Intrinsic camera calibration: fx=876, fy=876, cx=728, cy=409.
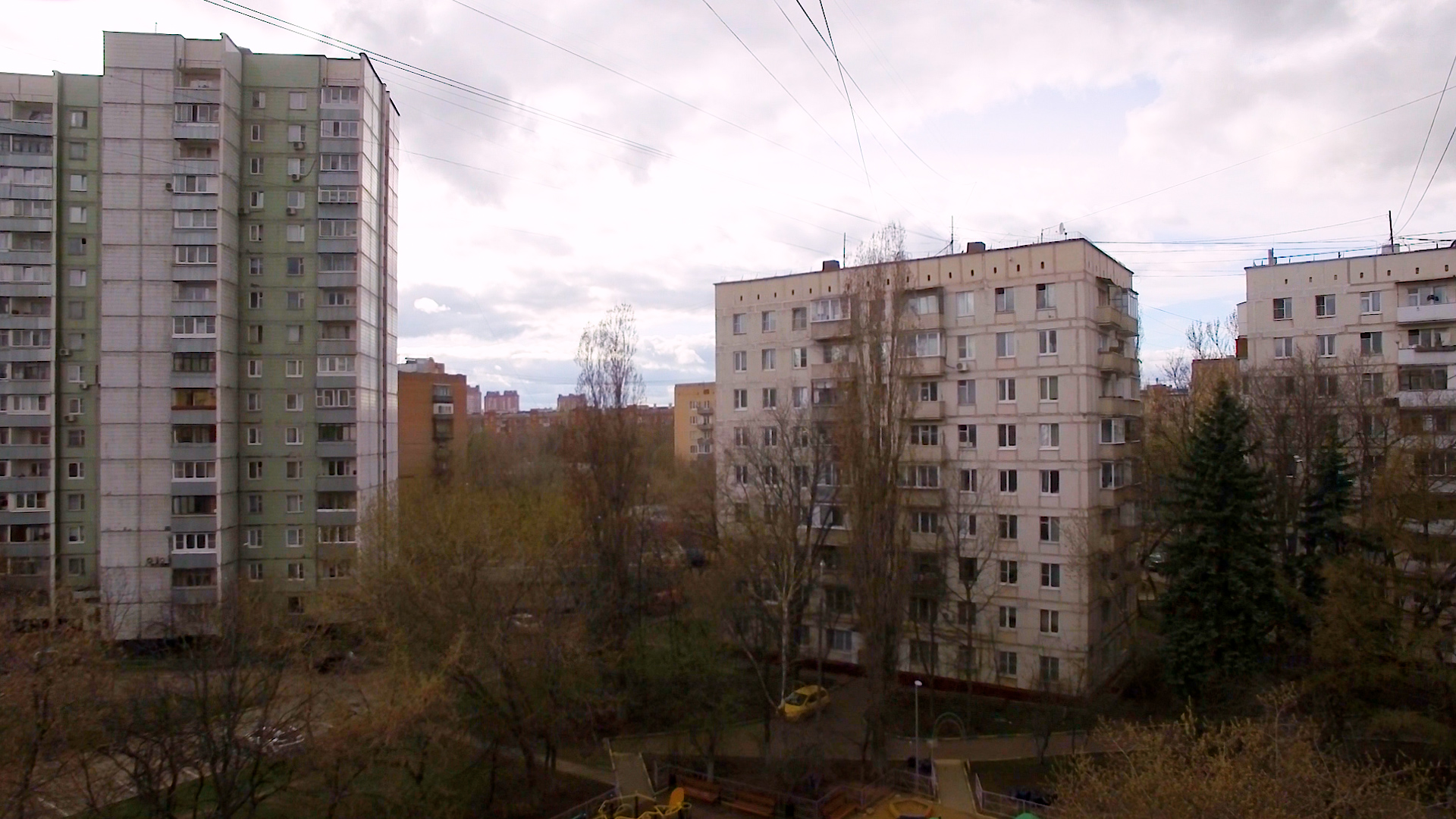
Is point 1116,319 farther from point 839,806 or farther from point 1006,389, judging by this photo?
point 839,806

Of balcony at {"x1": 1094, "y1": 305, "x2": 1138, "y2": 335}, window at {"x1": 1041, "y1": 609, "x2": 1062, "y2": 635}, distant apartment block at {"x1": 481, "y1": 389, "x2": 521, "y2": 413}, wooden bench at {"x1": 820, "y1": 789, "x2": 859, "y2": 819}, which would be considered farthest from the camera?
distant apartment block at {"x1": 481, "y1": 389, "x2": 521, "y2": 413}

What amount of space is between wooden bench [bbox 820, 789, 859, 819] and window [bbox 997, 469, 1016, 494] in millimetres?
10998

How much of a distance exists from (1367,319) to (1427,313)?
1663 millimetres

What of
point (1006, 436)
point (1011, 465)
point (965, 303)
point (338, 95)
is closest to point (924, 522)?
point (1011, 465)

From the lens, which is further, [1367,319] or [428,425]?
[428,425]

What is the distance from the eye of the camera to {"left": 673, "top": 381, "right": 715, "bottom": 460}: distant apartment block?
70562 mm

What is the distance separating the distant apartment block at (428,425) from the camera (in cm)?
5247

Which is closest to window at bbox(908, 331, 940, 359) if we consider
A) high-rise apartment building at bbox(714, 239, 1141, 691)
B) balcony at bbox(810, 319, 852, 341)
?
high-rise apartment building at bbox(714, 239, 1141, 691)

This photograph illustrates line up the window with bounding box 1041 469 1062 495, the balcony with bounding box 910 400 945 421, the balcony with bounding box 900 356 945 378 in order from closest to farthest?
1. the window with bounding box 1041 469 1062 495
2. the balcony with bounding box 900 356 945 378
3. the balcony with bounding box 910 400 945 421

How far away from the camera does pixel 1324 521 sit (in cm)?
2273

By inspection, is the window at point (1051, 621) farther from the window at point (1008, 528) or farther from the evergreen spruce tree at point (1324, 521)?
the evergreen spruce tree at point (1324, 521)

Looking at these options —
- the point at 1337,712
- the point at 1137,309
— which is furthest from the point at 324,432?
the point at 1337,712

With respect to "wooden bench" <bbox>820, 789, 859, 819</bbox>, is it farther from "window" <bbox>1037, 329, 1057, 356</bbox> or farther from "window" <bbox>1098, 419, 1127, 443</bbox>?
"window" <bbox>1037, 329, 1057, 356</bbox>

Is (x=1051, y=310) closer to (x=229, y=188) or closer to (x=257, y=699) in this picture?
(x=257, y=699)
